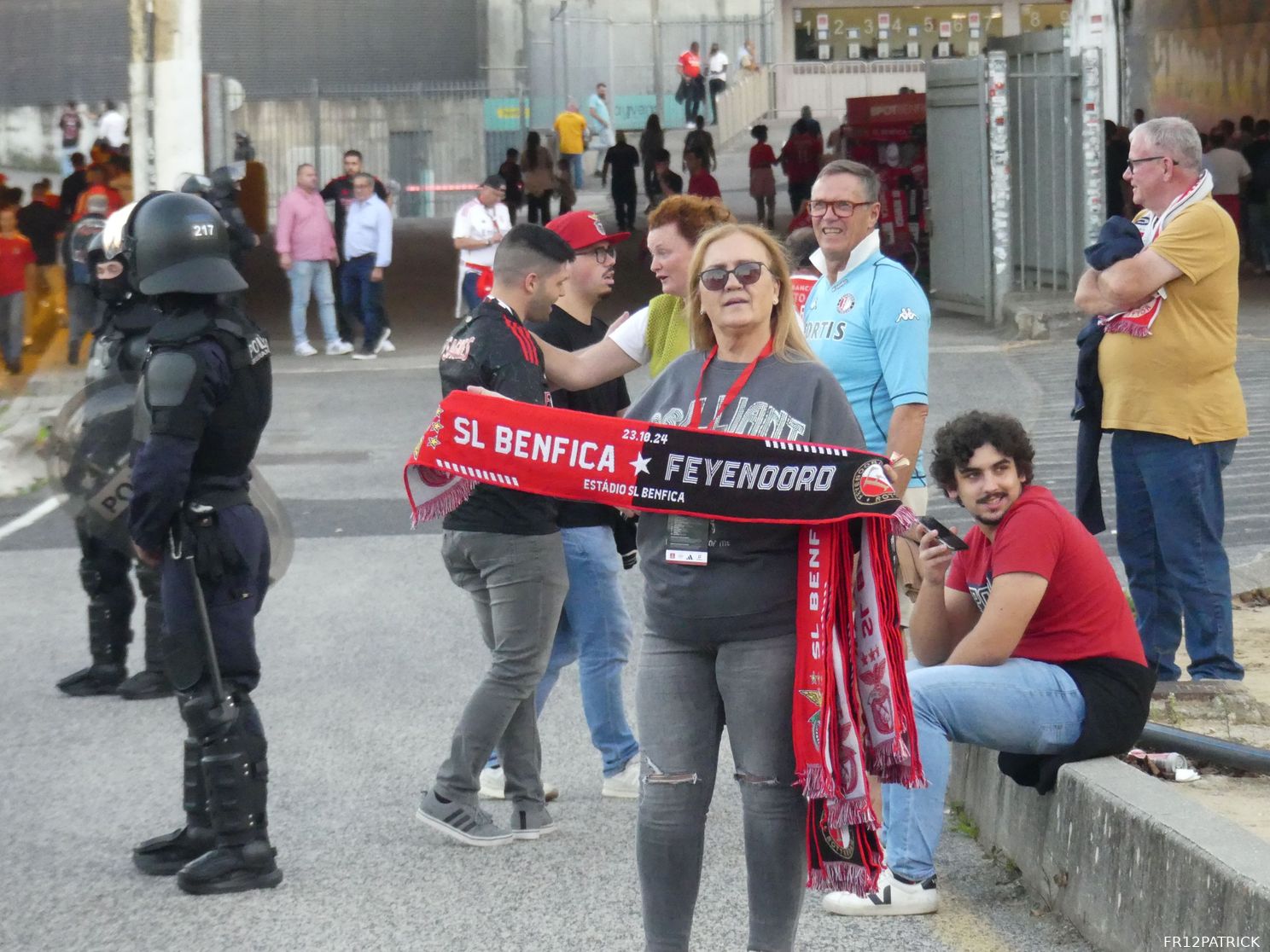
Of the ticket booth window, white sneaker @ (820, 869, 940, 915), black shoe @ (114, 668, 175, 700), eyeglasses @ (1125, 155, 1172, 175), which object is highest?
the ticket booth window

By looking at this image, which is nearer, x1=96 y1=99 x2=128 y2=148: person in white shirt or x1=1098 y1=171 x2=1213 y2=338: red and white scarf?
x1=1098 y1=171 x2=1213 y2=338: red and white scarf

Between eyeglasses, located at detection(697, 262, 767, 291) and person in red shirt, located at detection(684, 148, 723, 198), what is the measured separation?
1806 centimetres

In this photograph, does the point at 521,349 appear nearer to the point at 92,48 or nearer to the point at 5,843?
the point at 5,843

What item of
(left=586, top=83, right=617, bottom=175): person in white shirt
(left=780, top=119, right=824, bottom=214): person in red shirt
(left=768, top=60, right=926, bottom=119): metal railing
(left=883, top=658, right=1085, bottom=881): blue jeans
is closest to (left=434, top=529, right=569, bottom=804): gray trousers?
(left=883, top=658, right=1085, bottom=881): blue jeans

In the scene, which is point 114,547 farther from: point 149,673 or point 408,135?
point 408,135

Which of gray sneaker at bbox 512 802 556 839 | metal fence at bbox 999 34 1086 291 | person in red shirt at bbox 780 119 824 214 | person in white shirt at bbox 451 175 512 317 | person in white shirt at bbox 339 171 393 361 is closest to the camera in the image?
gray sneaker at bbox 512 802 556 839

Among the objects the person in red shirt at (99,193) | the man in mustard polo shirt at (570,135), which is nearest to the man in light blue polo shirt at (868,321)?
the person in red shirt at (99,193)

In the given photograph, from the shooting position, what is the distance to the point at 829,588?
395cm

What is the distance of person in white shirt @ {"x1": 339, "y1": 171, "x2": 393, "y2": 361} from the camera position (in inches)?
705

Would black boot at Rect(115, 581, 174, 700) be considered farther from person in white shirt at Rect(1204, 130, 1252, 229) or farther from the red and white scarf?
person in white shirt at Rect(1204, 130, 1252, 229)

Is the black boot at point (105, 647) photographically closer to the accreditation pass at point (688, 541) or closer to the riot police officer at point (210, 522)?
the riot police officer at point (210, 522)

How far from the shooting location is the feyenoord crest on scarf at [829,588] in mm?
3932

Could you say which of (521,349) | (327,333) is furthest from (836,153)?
(521,349)

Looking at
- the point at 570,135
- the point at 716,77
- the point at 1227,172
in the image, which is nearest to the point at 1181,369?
the point at 1227,172
